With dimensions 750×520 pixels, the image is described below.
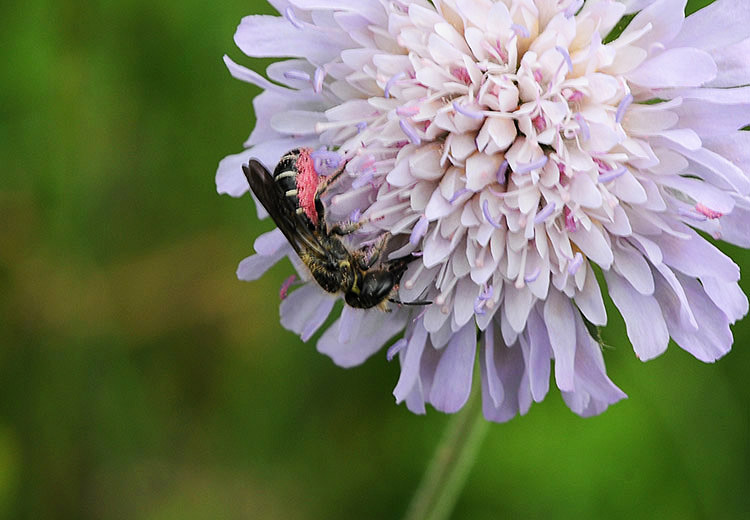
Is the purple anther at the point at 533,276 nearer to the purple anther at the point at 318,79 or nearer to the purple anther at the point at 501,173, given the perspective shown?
the purple anther at the point at 501,173

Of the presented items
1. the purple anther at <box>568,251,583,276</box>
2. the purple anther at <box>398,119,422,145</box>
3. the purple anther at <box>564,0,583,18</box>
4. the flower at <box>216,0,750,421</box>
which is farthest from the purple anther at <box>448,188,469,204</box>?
the purple anther at <box>564,0,583,18</box>

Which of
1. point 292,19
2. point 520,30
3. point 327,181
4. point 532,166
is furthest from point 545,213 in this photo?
point 292,19

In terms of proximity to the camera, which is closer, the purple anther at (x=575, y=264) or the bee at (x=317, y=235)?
the purple anther at (x=575, y=264)

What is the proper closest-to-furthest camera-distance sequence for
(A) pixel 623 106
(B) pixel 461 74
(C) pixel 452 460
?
(A) pixel 623 106, (B) pixel 461 74, (C) pixel 452 460

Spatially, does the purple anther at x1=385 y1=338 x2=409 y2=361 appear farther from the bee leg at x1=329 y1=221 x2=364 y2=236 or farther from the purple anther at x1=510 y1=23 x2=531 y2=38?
the purple anther at x1=510 y1=23 x2=531 y2=38

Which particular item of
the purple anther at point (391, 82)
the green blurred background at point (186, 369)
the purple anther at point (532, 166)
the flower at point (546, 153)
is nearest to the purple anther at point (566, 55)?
the flower at point (546, 153)

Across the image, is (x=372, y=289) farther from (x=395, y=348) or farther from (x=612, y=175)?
(x=612, y=175)
